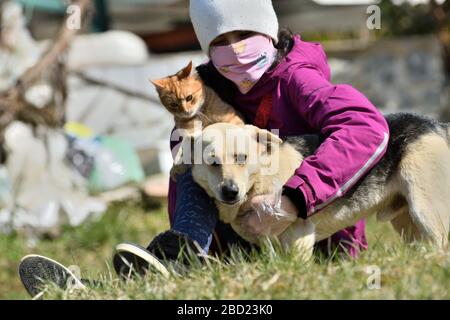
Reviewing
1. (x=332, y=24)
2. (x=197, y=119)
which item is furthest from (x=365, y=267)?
(x=332, y=24)

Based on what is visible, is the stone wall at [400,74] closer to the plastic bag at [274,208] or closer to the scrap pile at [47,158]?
the scrap pile at [47,158]

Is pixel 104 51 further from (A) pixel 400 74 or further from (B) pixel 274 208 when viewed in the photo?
(B) pixel 274 208

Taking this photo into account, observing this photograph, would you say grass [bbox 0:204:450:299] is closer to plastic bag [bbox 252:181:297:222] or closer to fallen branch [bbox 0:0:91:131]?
plastic bag [bbox 252:181:297:222]

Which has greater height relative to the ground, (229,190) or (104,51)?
(229,190)

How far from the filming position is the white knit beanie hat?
13.9 feet

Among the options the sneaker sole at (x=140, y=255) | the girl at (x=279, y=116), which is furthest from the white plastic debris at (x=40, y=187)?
the sneaker sole at (x=140, y=255)

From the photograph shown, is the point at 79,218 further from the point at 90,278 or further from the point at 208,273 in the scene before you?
the point at 208,273

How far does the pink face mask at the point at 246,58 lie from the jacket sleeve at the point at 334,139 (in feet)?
0.72

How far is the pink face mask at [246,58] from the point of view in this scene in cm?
425

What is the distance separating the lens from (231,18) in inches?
167

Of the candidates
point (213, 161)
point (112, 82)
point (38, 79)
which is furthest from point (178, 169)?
point (112, 82)

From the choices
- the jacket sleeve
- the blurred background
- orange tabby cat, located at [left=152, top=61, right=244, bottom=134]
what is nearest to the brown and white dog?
the jacket sleeve

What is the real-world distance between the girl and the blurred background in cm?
92

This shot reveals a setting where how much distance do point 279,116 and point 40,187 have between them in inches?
215
